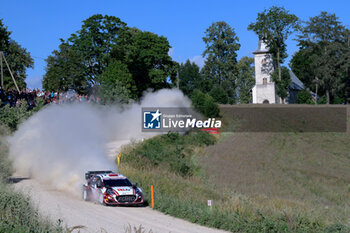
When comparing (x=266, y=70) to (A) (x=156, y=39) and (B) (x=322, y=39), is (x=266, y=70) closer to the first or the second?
(B) (x=322, y=39)

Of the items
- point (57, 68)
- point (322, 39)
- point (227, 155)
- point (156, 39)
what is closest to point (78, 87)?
point (57, 68)

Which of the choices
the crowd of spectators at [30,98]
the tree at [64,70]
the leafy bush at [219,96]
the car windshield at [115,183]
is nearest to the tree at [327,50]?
the leafy bush at [219,96]

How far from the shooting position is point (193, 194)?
98.8 feet

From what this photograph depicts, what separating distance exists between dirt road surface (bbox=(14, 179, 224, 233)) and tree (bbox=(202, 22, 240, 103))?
96686 millimetres

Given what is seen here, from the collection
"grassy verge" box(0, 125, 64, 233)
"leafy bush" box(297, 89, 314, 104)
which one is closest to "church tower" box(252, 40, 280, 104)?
"leafy bush" box(297, 89, 314, 104)

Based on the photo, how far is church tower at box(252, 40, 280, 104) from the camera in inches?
4503

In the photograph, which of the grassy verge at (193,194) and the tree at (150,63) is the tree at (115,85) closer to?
the grassy verge at (193,194)

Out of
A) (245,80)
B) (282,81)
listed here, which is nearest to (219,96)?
(282,81)

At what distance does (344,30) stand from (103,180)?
95568 millimetres

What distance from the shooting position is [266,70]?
401 feet

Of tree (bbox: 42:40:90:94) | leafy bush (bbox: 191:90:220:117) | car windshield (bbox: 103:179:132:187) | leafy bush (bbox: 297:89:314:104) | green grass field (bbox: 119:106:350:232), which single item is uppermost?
tree (bbox: 42:40:90:94)

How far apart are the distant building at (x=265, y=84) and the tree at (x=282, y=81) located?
239cm

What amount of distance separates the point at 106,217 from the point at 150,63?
70.1 meters

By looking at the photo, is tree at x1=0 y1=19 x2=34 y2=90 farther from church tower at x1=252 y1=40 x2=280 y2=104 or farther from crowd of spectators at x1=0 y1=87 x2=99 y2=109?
church tower at x1=252 y1=40 x2=280 y2=104
